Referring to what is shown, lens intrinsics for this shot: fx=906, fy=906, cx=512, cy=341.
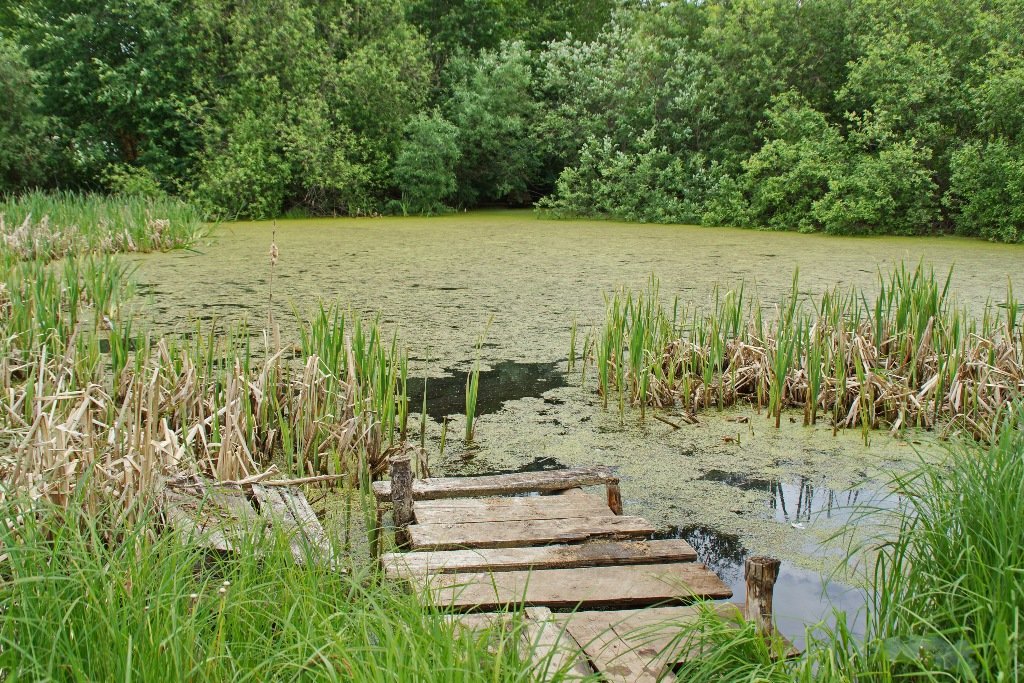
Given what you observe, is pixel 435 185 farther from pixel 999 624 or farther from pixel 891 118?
pixel 999 624

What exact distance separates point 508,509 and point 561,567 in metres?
0.37

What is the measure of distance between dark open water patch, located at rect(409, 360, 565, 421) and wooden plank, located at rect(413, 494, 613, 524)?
105 cm

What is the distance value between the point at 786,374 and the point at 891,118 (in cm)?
794

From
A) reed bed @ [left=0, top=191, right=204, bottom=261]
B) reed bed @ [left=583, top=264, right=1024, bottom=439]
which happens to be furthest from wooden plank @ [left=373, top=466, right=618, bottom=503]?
reed bed @ [left=0, top=191, right=204, bottom=261]

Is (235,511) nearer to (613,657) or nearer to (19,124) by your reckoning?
(613,657)

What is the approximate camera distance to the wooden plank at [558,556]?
2.18m

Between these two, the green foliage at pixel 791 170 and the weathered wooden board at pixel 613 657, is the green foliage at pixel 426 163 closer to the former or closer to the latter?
the green foliage at pixel 791 170

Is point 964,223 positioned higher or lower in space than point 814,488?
higher

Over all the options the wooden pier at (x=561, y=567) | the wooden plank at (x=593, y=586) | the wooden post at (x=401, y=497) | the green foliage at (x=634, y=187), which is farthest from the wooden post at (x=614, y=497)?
the green foliage at (x=634, y=187)

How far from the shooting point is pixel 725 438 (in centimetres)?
A: 340

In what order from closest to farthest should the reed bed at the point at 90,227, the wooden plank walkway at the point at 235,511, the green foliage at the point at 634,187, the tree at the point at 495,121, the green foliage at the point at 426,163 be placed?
1. the wooden plank walkway at the point at 235,511
2. the reed bed at the point at 90,227
3. the green foliage at the point at 634,187
4. the green foliage at the point at 426,163
5. the tree at the point at 495,121

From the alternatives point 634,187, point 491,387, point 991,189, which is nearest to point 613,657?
point 491,387

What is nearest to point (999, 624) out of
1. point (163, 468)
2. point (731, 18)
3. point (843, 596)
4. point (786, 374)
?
point (843, 596)

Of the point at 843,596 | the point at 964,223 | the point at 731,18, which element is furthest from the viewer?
the point at 731,18
